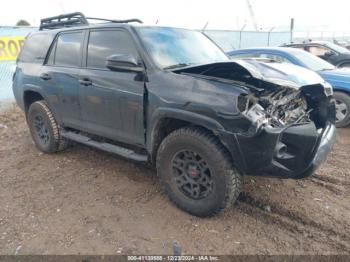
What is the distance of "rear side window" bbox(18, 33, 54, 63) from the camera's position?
17.1 feet

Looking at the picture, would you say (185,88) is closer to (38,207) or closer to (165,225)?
(165,225)

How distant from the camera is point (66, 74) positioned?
4.67 meters

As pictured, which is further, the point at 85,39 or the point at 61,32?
the point at 61,32

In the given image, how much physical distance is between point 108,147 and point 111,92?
75cm

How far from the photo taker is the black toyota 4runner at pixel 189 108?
10.00 feet

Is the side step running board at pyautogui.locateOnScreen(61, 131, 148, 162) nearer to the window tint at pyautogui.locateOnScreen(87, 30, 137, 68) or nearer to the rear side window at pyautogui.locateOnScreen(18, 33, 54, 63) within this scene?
the window tint at pyautogui.locateOnScreen(87, 30, 137, 68)

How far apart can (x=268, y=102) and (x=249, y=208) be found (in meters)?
1.21

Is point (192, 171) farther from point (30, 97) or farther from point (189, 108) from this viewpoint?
point (30, 97)

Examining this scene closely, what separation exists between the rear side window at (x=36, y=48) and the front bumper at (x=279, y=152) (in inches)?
137

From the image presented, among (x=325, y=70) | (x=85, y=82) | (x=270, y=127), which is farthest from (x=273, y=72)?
(x=325, y=70)

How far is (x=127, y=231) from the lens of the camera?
3.34 meters

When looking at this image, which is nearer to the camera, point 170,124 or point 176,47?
point 170,124

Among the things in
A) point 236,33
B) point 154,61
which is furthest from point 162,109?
point 236,33

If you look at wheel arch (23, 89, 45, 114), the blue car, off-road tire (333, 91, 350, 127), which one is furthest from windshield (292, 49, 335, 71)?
wheel arch (23, 89, 45, 114)
